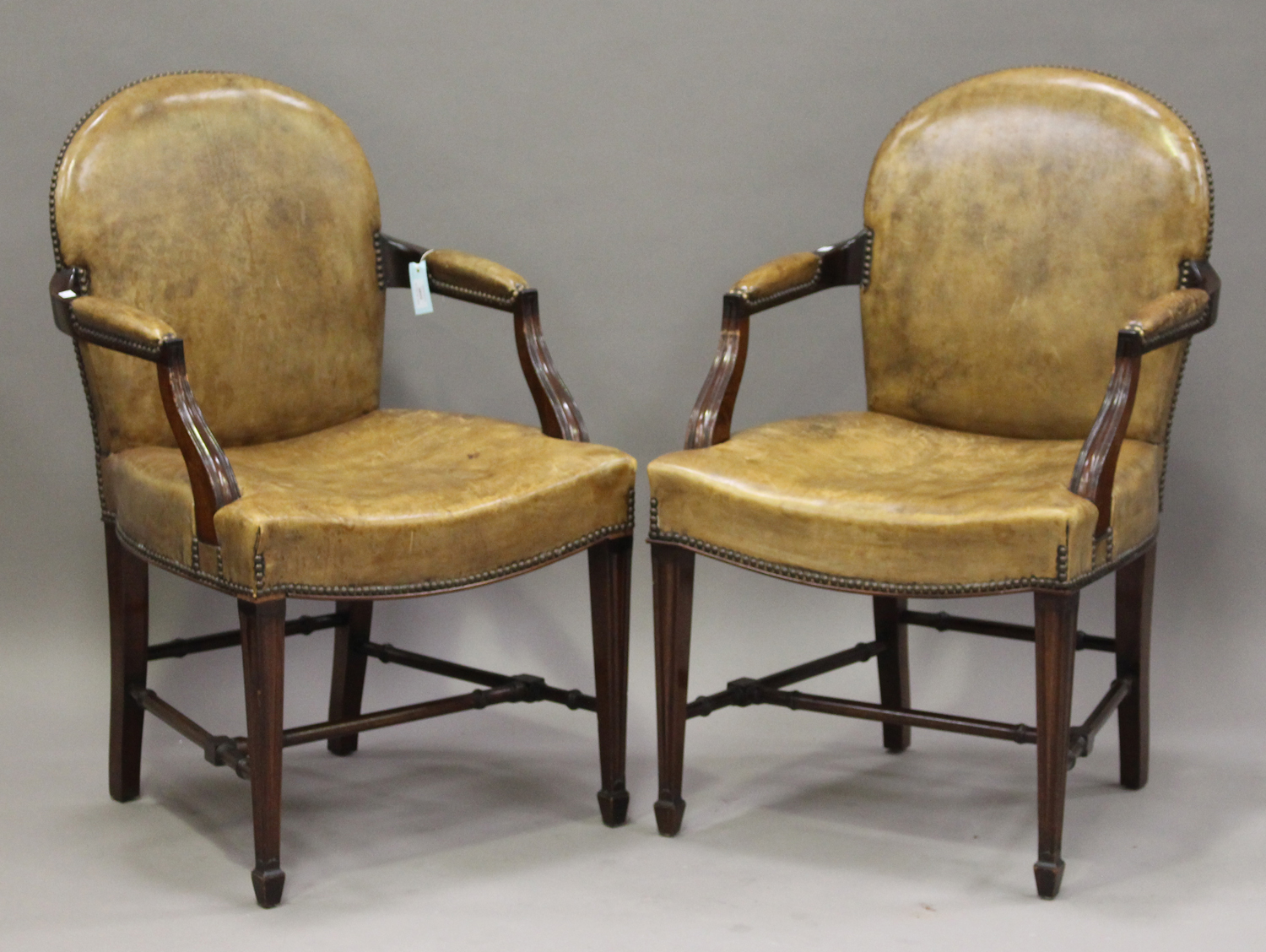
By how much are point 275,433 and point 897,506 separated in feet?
3.62

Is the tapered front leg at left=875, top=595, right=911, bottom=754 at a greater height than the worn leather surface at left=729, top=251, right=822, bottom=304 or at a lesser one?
lesser

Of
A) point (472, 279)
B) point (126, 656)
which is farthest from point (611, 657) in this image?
point (126, 656)

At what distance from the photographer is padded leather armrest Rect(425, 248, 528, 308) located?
285cm

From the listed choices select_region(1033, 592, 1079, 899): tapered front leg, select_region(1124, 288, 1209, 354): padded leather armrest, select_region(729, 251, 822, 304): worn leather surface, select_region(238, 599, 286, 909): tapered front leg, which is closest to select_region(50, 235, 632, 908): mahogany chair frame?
select_region(238, 599, 286, 909): tapered front leg

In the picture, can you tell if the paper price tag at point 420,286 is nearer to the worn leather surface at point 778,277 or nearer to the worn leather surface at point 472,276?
the worn leather surface at point 472,276

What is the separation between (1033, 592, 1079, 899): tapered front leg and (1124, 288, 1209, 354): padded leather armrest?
38cm

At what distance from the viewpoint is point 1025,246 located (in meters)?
2.87

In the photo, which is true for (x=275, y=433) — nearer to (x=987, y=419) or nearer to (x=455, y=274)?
(x=455, y=274)

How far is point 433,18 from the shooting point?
3393mm

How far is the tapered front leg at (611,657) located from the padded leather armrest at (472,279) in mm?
454

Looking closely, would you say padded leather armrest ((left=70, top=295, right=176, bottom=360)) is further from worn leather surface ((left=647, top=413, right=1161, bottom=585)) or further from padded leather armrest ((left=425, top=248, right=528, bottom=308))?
worn leather surface ((left=647, top=413, right=1161, bottom=585))

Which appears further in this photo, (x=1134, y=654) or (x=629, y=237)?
(x=629, y=237)

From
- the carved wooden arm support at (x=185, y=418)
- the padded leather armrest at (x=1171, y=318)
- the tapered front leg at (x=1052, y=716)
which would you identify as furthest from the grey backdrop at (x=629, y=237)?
the carved wooden arm support at (x=185, y=418)

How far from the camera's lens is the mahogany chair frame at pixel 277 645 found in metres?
2.44
